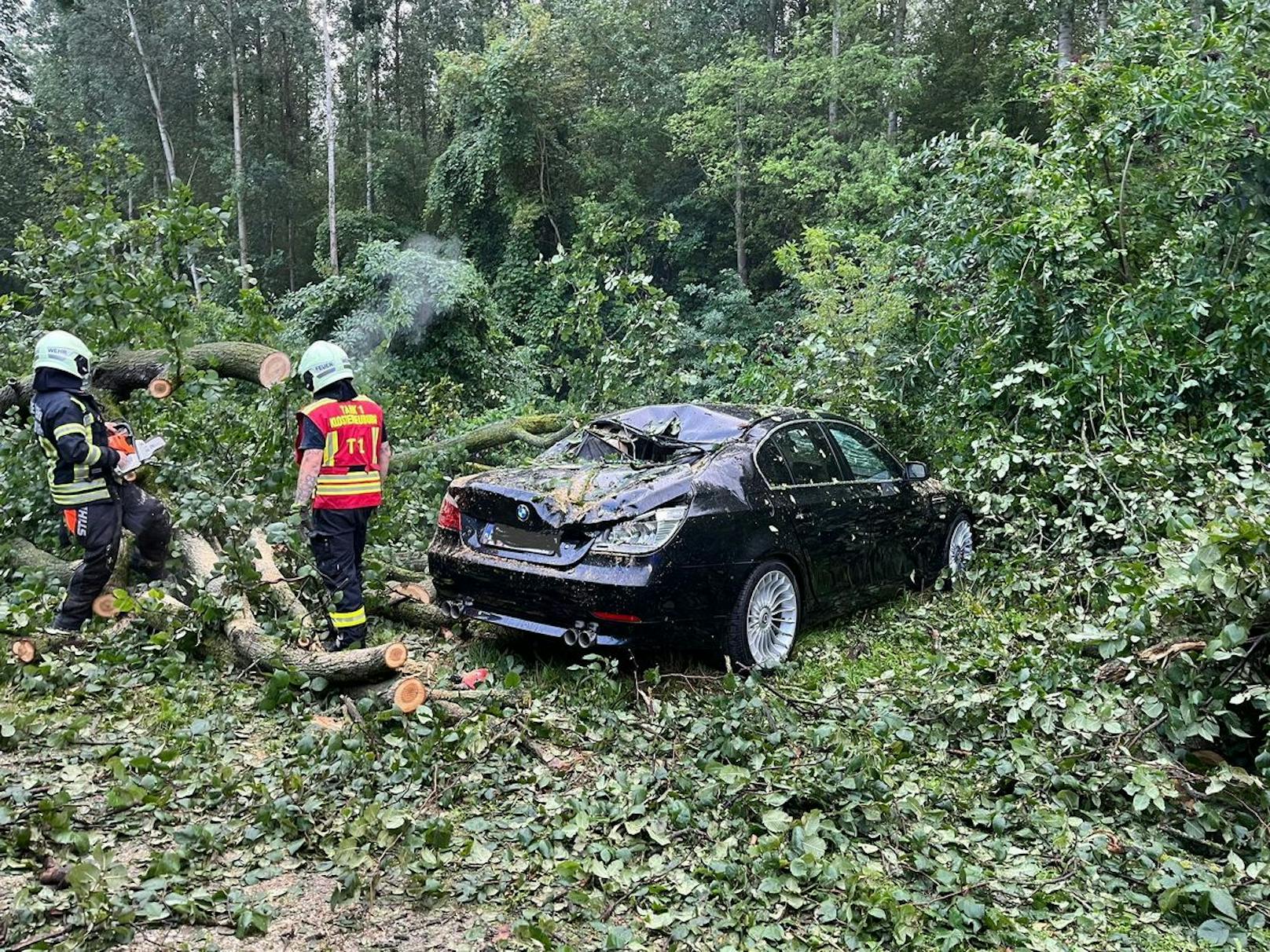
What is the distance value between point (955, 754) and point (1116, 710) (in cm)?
68

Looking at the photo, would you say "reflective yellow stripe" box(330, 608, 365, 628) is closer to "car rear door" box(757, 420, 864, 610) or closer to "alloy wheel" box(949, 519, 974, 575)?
"car rear door" box(757, 420, 864, 610)

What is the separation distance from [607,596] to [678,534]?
46 centimetres

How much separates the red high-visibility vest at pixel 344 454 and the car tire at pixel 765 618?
219cm

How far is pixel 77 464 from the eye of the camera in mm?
5191

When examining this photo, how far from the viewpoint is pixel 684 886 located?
286cm

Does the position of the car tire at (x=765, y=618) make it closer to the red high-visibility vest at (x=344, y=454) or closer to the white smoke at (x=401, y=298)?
the red high-visibility vest at (x=344, y=454)

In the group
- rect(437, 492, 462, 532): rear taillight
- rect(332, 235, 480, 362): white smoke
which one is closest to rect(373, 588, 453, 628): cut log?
rect(437, 492, 462, 532): rear taillight

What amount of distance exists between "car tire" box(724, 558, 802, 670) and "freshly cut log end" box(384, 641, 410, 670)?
1.58 meters

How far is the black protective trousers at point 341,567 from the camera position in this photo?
16.2ft

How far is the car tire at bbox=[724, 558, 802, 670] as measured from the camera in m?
4.61

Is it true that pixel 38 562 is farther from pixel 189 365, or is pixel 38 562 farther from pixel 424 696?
pixel 424 696

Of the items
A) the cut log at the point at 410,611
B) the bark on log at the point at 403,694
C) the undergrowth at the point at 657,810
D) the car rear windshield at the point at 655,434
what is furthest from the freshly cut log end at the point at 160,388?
the bark on log at the point at 403,694

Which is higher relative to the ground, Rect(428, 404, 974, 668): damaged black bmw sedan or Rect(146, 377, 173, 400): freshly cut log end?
Rect(146, 377, 173, 400): freshly cut log end

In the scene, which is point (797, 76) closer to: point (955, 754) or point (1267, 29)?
point (1267, 29)
